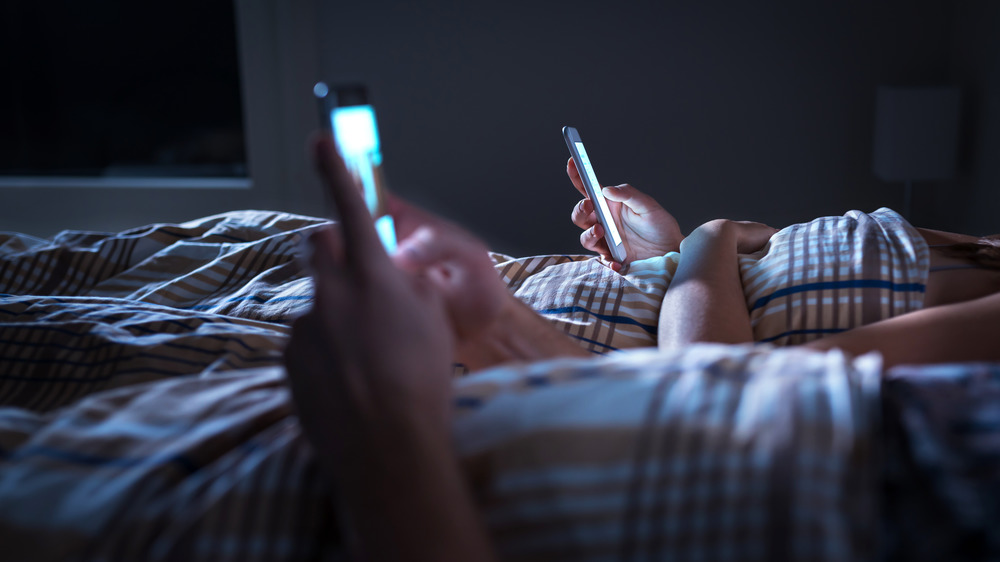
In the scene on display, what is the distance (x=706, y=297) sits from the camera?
82 cm

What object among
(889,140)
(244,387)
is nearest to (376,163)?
(244,387)

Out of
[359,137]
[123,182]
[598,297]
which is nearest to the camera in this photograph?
[359,137]

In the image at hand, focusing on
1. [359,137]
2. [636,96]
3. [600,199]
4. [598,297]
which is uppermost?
[636,96]

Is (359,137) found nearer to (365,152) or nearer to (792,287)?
(365,152)

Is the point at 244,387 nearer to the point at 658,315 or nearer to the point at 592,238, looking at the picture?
the point at 658,315

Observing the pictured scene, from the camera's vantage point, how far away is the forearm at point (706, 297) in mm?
769

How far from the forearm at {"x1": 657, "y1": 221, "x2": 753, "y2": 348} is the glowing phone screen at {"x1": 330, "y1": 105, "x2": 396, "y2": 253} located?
0.39m

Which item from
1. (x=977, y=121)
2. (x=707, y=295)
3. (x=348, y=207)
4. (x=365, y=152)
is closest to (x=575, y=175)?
(x=707, y=295)

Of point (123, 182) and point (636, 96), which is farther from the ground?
point (636, 96)

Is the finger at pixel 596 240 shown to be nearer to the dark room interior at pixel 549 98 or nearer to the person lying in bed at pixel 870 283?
the person lying in bed at pixel 870 283

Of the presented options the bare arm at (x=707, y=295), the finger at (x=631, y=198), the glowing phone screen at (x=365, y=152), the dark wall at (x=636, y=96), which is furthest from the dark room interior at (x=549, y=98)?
the glowing phone screen at (x=365, y=152)

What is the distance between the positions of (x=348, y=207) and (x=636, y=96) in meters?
2.50

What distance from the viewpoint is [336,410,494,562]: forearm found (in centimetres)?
35

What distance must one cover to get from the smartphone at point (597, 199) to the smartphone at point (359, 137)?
0.62 metres
